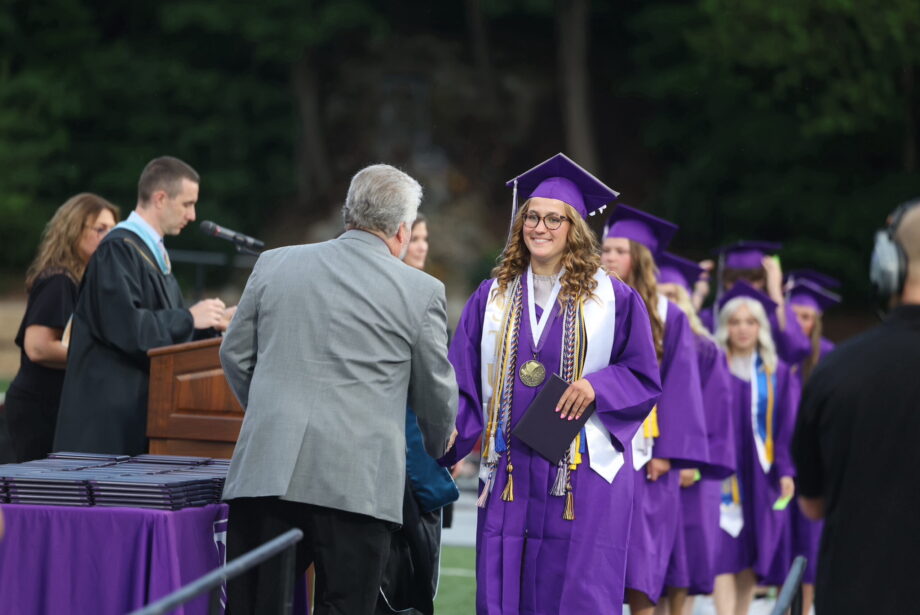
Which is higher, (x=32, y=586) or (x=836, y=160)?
(x=836, y=160)

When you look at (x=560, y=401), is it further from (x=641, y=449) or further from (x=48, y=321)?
(x=48, y=321)

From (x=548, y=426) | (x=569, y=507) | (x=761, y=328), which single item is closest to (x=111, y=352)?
(x=548, y=426)

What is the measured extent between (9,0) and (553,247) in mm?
28177

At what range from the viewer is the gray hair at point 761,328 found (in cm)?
864

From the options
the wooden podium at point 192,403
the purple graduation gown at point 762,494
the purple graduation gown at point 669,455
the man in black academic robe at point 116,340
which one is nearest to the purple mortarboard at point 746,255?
the purple graduation gown at point 762,494

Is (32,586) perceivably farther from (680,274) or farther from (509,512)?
(680,274)

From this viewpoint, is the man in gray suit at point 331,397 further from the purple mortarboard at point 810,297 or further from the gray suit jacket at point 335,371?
the purple mortarboard at point 810,297

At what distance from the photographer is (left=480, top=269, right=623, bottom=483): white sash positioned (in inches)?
219

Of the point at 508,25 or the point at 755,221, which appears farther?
the point at 508,25

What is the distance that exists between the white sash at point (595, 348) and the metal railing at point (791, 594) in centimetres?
125

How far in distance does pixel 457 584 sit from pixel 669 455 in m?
2.81

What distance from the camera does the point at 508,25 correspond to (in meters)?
34.2

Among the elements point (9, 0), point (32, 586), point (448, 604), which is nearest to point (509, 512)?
point (32, 586)

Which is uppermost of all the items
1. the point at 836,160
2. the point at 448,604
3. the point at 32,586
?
the point at 836,160
